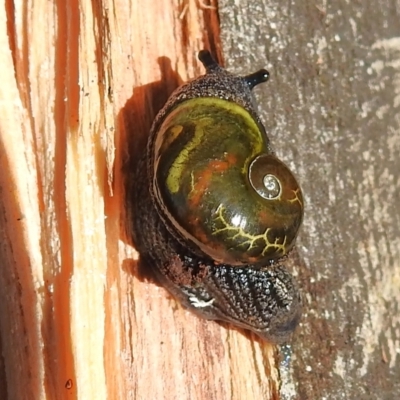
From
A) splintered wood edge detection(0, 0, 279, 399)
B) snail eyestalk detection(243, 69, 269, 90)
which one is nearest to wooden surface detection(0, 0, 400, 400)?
splintered wood edge detection(0, 0, 279, 399)

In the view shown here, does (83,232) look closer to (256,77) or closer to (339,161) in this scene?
(256,77)

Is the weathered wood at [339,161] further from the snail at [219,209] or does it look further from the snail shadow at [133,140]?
the snail shadow at [133,140]

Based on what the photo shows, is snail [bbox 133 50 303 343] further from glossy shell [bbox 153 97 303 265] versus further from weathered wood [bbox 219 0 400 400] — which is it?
weathered wood [bbox 219 0 400 400]

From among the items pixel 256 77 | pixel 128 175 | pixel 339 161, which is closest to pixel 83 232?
pixel 128 175

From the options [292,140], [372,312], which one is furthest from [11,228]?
[372,312]

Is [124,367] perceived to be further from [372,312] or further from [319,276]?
[372,312]

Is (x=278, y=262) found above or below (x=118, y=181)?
below

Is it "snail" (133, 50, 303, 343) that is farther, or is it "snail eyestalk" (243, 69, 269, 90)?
"snail eyestalk" (243, 69, 269, 90)
